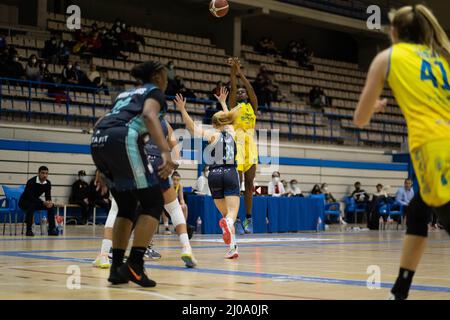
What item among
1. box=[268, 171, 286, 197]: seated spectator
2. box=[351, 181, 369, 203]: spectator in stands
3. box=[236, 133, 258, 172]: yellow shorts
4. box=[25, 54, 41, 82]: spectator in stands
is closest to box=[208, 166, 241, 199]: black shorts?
box=[236, 133, 258, 172]: yellow shorts

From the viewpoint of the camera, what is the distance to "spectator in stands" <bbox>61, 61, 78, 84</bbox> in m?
21.0

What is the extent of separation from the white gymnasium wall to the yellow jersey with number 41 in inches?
641

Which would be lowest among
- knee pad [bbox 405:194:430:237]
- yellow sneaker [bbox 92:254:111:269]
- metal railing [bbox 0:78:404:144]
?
yellow sneaker [bbox 92:254:111:269]

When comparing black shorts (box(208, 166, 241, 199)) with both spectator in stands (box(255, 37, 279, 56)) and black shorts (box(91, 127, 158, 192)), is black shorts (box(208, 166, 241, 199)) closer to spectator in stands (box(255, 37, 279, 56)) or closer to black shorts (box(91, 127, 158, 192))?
black shorts (box(91, 127, 158, 192))

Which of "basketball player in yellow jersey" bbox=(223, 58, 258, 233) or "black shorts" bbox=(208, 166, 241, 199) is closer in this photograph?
"black shorts" bbox=(208, 166, 241, 199)

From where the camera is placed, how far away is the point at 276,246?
468 inches

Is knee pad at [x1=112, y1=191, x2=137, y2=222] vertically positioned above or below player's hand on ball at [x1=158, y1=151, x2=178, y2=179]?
below

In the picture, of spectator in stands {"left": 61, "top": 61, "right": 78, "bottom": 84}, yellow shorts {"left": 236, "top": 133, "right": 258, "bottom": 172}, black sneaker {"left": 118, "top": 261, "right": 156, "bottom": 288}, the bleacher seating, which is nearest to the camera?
black sneaker {"left": 118, "top": 261, "right": 156, "bottom": 288}

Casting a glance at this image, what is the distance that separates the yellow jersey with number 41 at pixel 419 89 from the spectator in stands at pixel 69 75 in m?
17.8

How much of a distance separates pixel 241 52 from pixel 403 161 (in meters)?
8.12

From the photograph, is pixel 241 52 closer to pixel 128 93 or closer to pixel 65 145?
pixel 65 145

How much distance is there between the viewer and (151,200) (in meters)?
5.50

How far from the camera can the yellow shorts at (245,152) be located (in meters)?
12.8

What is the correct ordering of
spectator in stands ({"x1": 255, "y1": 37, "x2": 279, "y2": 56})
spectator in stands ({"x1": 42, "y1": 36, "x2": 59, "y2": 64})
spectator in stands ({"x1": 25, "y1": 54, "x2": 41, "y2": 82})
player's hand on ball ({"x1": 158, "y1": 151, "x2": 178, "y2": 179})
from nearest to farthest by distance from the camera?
player's hand on ball ({"x1": 158, "y1": 151, "x2": 178, "y2": 179})
spectator in stands ({"x1": 25, "y1": 54, "x2": 41, "y2": 82})
spectator in stands ({"x1": 42, "y1": 36, "x2": 59, "y2": 64})
spectator in stands ({"x1": 255, "y1": 37, "x2": 279, "y2": 56})
